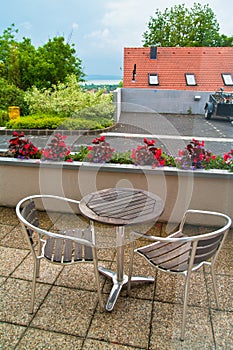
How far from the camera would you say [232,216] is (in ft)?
7.79

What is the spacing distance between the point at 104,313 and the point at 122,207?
0.59 metres

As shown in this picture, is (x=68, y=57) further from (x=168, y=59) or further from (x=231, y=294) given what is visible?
(x=231, y=294)

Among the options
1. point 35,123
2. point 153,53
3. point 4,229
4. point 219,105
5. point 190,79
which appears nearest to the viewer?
point 4,229

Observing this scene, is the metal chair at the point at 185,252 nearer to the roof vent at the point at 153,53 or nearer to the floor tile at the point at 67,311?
the floor tile at the point at 67,311

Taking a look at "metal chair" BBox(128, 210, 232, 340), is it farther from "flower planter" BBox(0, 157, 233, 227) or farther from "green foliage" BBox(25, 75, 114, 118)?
"green foliage" BBox(25, 75, 114, 118)

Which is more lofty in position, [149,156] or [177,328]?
[149,156]

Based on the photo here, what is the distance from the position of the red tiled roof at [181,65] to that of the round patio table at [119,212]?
54.3 inches

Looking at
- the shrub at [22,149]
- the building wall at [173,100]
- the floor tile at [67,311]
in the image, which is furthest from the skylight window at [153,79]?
the floor tile at [67,311]

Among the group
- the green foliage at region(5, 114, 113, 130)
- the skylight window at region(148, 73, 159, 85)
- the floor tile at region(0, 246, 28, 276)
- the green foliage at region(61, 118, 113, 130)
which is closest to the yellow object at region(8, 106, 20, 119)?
the green foliage at region(5, 114, 113, 130)

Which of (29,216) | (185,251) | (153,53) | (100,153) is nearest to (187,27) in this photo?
(153,53)

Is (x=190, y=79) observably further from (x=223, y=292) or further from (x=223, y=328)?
(x=223, y=328)

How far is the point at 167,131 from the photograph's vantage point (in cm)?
464

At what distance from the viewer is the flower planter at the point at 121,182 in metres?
2.32

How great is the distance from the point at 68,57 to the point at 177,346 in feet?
22.0
